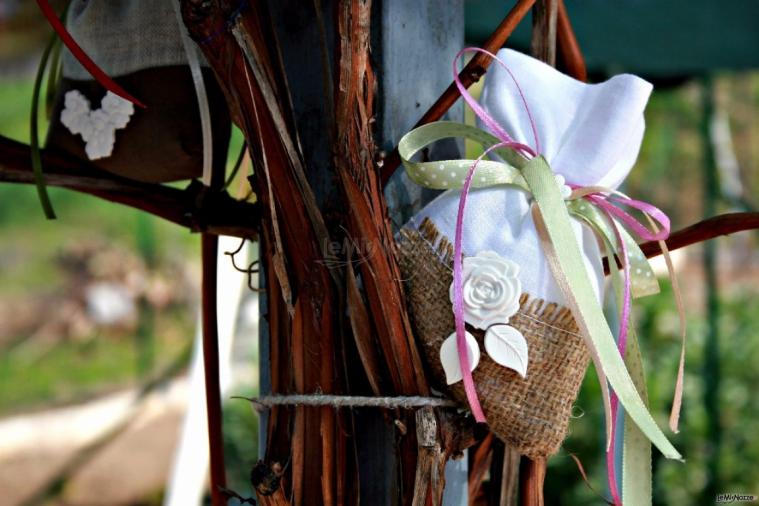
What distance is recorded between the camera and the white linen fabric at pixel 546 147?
442mm

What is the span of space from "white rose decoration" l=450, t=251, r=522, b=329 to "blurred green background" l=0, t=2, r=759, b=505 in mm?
1888

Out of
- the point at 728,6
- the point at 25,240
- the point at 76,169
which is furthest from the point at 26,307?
the point at 76,169

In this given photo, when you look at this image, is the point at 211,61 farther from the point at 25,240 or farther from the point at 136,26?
the point at 25,240

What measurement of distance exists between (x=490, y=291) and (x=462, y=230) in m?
0.03

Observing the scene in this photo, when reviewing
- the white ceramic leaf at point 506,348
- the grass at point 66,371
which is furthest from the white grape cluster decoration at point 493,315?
the grass at point 66,371

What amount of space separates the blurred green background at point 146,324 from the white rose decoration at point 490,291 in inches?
74.3

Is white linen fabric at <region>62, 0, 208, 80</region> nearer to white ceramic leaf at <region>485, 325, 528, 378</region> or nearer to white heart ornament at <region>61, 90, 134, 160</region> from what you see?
white heart ornament at <region>61, 90, 134, 160</region>

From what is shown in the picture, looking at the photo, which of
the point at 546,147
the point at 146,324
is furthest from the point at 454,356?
the point at 146,324

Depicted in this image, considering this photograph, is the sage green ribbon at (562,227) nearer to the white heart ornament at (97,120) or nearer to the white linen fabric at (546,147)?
the white linen fabric at (546,147)

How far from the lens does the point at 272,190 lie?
44 cm

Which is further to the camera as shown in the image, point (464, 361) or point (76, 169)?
point (76, 169)

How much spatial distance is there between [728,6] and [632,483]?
119 cm

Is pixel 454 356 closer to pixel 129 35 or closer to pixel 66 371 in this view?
pixel 129 35

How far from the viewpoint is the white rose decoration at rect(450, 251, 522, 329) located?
0.42m
